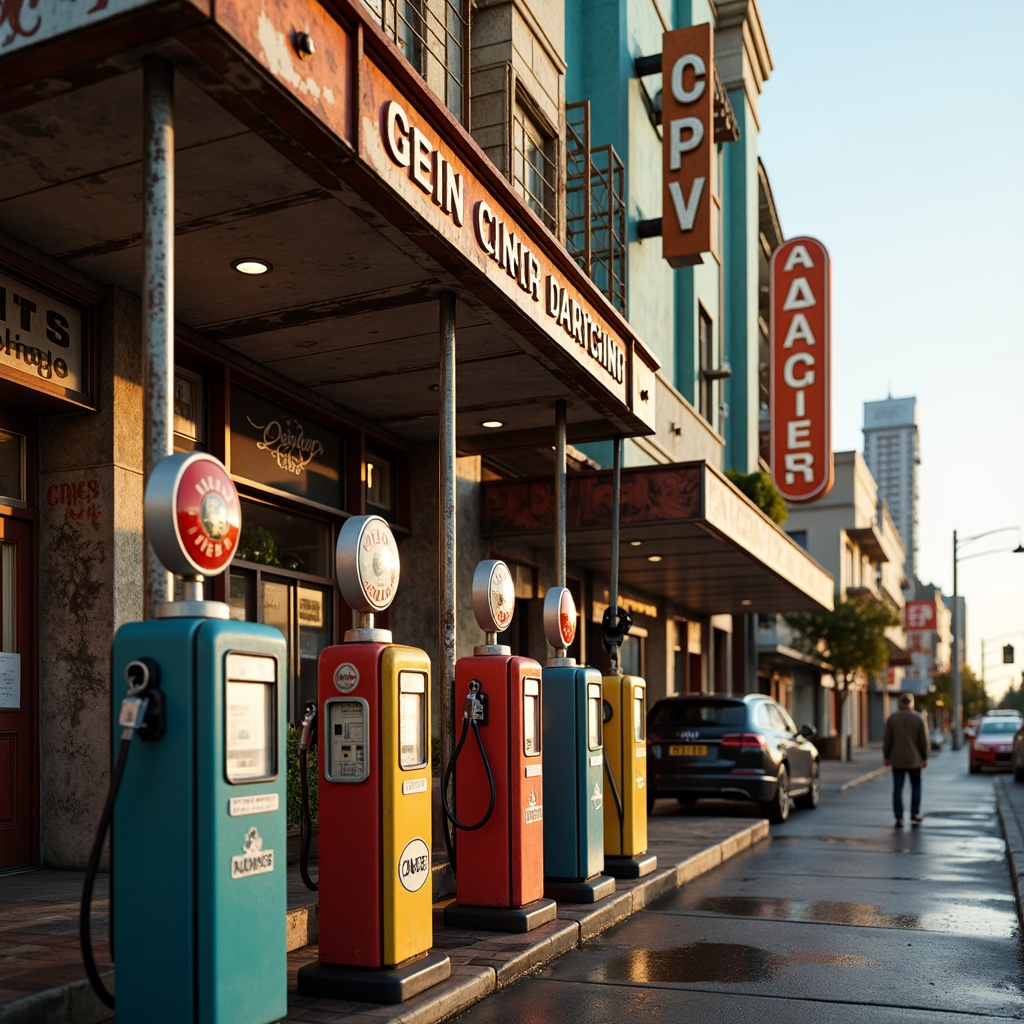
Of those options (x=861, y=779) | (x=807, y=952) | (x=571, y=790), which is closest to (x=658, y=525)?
(x=571, y=790)

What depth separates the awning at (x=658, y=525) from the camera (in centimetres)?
1362

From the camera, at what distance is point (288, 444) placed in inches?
404

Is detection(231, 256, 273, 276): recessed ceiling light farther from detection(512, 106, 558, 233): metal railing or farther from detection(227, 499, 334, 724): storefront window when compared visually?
detection(512, 106, 558, 233): metal railing

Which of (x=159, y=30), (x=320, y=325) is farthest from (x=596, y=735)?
(x=159, y=30)

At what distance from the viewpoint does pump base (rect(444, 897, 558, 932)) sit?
22.4ft

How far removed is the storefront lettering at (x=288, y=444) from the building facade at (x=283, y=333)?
1.2 inches

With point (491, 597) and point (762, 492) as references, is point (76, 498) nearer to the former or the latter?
point (491, 597)

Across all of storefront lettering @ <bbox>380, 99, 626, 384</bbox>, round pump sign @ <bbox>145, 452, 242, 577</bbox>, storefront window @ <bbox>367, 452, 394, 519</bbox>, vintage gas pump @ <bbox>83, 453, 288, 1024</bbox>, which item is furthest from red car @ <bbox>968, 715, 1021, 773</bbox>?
round pump sign @ <bbox>145, 452, 242, 577</bbox>

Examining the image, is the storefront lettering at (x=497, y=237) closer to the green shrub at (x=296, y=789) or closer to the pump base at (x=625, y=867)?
the green shrub at (x=296, y=789)

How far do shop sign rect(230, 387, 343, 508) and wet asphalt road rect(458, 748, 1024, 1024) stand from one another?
Answer: 4.47 m

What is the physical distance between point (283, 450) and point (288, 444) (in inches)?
3.9

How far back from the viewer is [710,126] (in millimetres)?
17188

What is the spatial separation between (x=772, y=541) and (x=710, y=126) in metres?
5.96

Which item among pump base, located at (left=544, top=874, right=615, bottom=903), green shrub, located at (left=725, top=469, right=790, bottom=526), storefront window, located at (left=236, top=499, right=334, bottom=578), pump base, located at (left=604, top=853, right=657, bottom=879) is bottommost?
pump base, located at (left=604, top=853, right=657, bottom=879)
